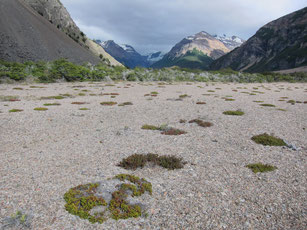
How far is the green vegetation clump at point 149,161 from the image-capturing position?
8.07 metres

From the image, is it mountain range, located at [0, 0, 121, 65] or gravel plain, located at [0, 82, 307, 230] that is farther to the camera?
mountain range, located at [0, 0, 121, 65]

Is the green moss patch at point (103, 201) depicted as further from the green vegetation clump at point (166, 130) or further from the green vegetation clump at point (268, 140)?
the green vegetation clump at point (268, 140)

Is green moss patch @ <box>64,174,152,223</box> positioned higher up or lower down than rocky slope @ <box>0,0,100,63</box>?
lower down

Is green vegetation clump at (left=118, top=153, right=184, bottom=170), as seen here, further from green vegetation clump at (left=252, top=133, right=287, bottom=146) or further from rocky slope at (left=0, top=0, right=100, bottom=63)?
rocky slope at (left=0, top=0, right=100, bottom=63)

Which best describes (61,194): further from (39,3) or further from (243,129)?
(39,3)

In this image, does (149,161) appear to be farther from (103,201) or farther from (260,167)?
(260,167)

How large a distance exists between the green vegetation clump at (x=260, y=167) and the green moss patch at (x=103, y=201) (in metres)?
3.98

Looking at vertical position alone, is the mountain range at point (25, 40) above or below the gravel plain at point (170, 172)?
above

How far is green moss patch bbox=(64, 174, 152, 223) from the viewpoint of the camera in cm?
538

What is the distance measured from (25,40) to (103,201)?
91.5 metres

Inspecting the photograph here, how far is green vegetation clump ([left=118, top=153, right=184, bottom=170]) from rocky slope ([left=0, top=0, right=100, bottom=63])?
76.2 m

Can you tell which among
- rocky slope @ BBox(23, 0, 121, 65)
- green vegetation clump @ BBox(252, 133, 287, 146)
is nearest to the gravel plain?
green vegetation clump @ BBox(252, 133, 287, 146)

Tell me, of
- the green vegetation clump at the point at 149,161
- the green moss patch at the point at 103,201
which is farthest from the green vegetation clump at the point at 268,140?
the green moss patch at the point at 103,201

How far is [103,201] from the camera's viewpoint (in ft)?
19.0
